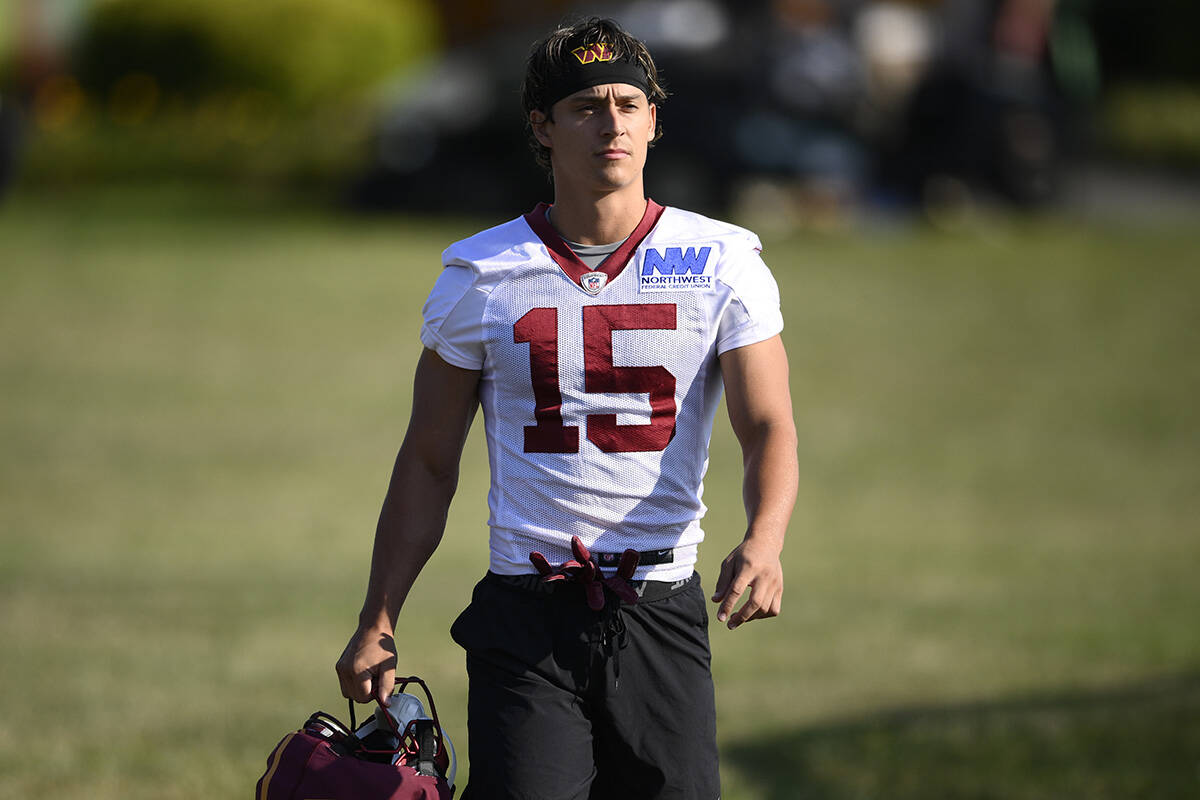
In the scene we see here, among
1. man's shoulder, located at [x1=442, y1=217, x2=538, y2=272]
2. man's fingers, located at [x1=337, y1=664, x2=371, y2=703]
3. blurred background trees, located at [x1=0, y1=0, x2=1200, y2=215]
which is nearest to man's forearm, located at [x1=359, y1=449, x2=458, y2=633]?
man's fingers, located at [x1=337, y1=664, x2=371, y2=703]

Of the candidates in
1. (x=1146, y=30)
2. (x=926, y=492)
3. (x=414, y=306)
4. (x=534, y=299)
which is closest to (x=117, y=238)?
(x=414, y=306)

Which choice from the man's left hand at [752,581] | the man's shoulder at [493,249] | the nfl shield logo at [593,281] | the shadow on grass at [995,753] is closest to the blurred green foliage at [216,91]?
the shadow on grass at [995,753]

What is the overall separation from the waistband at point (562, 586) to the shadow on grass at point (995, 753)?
295 cm

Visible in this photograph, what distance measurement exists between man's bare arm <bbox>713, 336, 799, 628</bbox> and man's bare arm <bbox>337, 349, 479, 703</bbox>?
2.02 ft

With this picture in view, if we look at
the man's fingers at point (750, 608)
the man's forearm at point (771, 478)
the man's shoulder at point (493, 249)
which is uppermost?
the man's shoulder at point (493, 249)

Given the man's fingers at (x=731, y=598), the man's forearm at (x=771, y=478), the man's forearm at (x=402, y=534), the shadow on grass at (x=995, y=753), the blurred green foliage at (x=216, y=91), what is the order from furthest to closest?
1. the blurred green foliage at (x=216, y=91)
2. the shadow on grass at (x=995, y=753)
3. the man's forearm at (x=402, y=534)
4. the man's forearm at (x=771, y=478)
5. the man's fingers at (x=731, y=598)

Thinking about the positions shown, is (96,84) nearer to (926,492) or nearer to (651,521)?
(926,492)

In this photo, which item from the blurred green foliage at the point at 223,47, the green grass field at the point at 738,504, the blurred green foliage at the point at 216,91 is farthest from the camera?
the blurred green foliage at the point at 223,47

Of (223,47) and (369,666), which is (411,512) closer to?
(369,666)

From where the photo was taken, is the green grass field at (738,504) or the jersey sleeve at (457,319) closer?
the jersey sleeve at (457,319)

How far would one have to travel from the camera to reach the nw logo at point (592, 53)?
3.36 meters

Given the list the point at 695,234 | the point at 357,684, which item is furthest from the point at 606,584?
the point at 695,234

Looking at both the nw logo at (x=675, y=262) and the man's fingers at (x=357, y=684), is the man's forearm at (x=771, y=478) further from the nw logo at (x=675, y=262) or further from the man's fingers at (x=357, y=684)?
the man's fingers at (x=357, y=684)

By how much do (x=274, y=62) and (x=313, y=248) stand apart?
535 cm
